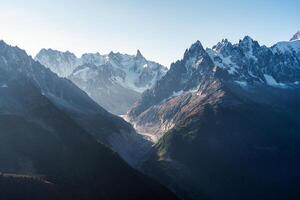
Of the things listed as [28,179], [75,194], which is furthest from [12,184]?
[75,194]

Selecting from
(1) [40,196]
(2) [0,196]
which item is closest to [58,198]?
(1) [40,196]

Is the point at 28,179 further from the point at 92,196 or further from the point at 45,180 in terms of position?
the point at 92,196

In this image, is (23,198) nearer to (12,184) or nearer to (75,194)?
(12,184)

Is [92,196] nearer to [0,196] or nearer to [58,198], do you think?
[58,198]

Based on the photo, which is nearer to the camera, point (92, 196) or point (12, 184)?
point (12, 184)

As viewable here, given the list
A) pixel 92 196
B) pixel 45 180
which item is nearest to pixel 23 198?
pixel 45 180

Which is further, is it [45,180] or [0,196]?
[45,180]

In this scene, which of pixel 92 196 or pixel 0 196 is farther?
pixel 92 196
